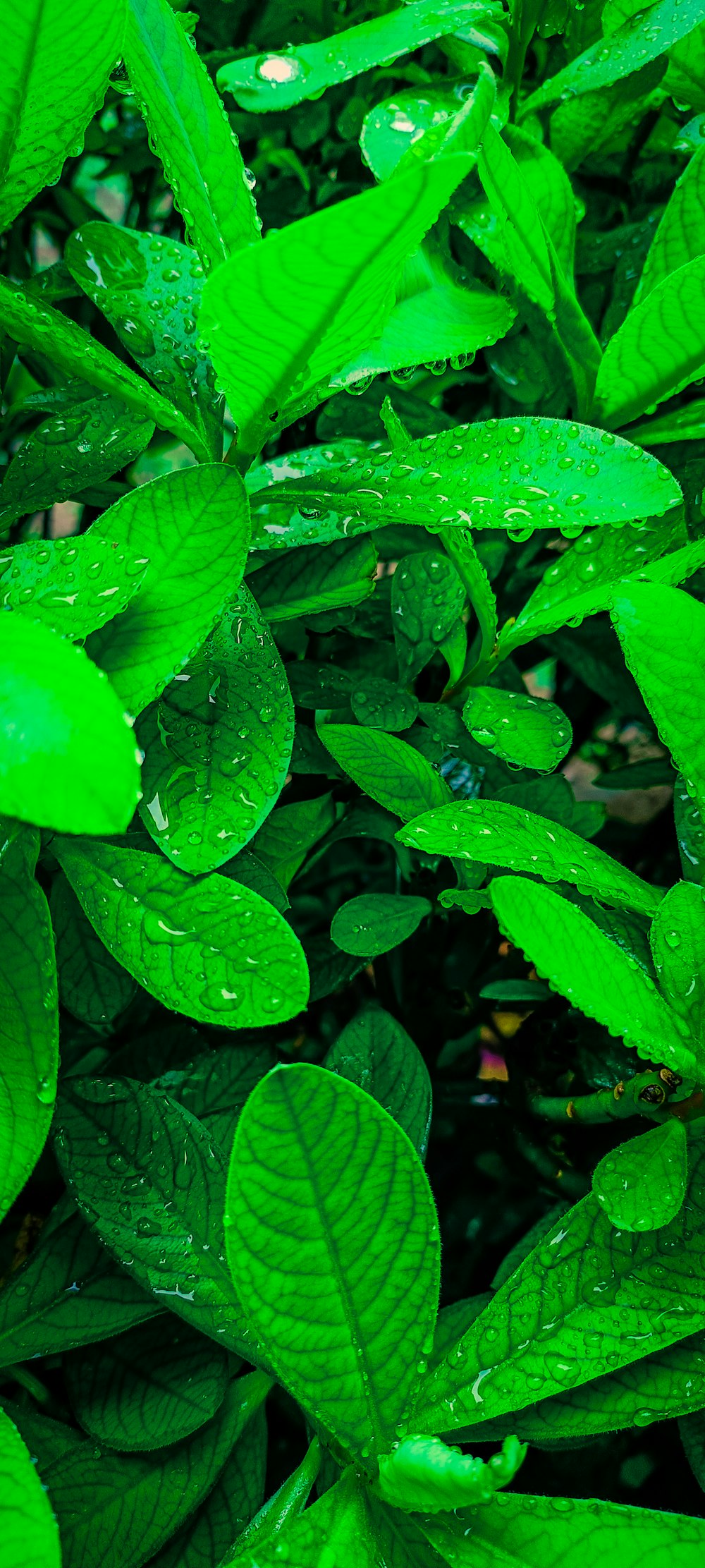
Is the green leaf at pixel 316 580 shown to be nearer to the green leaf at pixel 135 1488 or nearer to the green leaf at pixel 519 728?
the green leaf at pixel 519 728

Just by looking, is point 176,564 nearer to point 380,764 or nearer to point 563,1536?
point 380,764

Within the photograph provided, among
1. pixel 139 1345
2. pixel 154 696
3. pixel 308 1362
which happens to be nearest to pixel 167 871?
pixel 154 696

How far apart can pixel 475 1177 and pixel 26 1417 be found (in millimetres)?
295

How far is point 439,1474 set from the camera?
306mm

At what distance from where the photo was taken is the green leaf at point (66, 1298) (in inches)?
18.4

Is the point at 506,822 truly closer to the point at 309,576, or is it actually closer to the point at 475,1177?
the point at 309,576

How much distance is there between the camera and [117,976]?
1.68 feet

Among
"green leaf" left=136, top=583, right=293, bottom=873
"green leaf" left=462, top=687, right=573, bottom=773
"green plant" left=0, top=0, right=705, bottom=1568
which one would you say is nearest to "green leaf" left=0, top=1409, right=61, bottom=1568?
"green plant" left=0, top=0, right=705, bottom=1568

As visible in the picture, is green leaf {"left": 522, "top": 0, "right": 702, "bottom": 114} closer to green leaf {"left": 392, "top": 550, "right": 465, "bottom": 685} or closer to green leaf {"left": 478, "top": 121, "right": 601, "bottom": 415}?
green leaf {"left": 478, "top": 121, "right": 601, "bottom": 415}

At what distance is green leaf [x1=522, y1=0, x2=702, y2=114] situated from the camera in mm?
516

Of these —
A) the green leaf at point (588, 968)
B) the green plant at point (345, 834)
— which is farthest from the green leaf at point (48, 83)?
the green leaf at point (588, 968)

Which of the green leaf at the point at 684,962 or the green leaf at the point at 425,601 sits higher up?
the green leaf at the point at 425,601

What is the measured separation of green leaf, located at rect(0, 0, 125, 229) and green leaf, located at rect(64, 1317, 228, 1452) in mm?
524

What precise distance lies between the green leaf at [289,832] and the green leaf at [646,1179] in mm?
218
